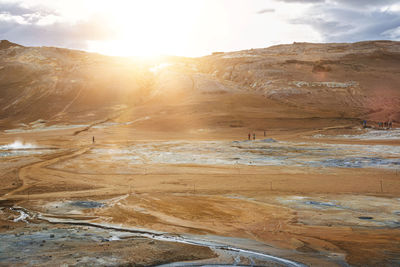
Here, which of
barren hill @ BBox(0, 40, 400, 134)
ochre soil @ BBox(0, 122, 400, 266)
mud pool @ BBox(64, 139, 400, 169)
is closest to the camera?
ochre soil @ BBox(0, 122, 400, 266)

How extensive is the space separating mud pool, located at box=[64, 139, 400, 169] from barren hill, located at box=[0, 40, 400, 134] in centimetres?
2023

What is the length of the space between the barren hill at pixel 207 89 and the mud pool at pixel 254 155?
20229 mm

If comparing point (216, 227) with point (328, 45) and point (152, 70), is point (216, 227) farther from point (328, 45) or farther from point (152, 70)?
point (328, 45)

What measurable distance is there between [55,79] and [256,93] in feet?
152

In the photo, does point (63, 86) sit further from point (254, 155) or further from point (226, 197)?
point (226, 197)

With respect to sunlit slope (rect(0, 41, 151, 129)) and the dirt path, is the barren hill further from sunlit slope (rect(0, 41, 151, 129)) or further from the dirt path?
the dirt path

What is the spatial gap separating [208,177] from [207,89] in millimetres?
57055

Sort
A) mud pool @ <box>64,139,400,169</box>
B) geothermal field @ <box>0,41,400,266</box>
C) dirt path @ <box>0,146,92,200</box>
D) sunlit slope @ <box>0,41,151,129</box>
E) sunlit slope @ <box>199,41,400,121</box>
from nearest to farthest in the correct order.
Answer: geothermal field @ <box>0,41,400,266</box>, dirt path @ <box>0,146,92,200</box>, mud pool @ <box>64,139,400,169</box>, sunlit slope @ <box>199,41,400,121</box>, sunlit slope @ <box>0,41,151,129</box>

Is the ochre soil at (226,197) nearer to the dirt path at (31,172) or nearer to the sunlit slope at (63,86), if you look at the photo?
the dirt path at (31,172)

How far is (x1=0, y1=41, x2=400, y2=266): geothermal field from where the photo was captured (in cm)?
977

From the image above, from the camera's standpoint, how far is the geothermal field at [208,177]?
9766 mm

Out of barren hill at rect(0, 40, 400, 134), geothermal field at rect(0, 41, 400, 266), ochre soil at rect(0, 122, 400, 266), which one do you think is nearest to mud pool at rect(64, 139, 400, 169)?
geothermal field at rect(0, 41, 400, 266)

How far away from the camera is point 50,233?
424 inches

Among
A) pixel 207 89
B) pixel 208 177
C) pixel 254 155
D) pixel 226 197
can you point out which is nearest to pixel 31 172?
pixel 208 177
